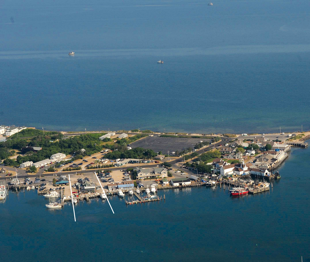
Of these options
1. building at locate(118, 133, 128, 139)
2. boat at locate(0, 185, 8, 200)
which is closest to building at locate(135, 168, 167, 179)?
boat at locate(0, 185, 8, 200)

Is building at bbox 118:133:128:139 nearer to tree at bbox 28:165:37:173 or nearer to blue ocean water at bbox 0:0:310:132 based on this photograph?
blue ocean water at bbox 0:0:310:132

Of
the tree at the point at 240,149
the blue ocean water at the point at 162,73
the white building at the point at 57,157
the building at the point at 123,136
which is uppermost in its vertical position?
the blue ocean water at the point at 162,73

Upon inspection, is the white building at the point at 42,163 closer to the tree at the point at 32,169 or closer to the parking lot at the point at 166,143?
the tree at the point at 32,169

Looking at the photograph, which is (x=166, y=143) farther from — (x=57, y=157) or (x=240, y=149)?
(x=57, y=157)

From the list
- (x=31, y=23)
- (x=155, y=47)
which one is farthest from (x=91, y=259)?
(x=31, y=23)

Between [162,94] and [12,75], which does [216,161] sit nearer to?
[162,94]

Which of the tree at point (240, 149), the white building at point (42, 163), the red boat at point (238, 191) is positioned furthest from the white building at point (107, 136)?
the red boat at point (238, 191)
